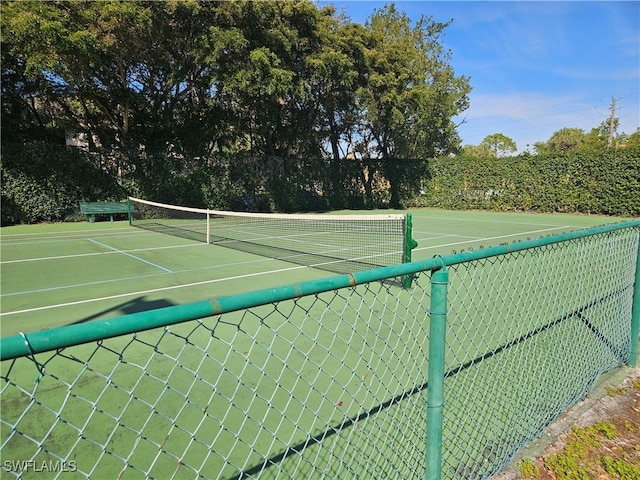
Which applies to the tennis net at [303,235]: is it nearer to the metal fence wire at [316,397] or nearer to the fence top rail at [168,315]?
the metal fence wire at [316,397]

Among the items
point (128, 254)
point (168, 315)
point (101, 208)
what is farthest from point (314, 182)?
point (168, 315)

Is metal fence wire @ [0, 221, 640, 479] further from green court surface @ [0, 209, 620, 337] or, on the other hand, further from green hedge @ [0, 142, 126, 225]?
green hedge @ [0, 142, 126, 225]

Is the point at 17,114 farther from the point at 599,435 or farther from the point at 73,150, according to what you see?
the point at 599,435

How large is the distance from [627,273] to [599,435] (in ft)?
6.31

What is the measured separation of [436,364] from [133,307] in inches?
191

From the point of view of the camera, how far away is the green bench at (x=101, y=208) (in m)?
15.0

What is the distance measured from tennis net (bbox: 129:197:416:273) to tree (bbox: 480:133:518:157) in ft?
195

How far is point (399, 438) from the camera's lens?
2.82m

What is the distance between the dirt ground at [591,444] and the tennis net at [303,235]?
10.9 ft

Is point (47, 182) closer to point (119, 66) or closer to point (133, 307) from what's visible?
point (119, 66)

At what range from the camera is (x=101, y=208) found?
1519 cm

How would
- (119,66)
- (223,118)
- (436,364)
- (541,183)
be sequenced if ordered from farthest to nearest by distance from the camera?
(541,183) < (223,118) < (119,66) < (436,364)

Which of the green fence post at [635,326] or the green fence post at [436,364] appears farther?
the green fence post at [635,326]

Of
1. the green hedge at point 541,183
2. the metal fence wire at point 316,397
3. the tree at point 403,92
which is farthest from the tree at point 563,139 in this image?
the metal fence wire at point 316,397
